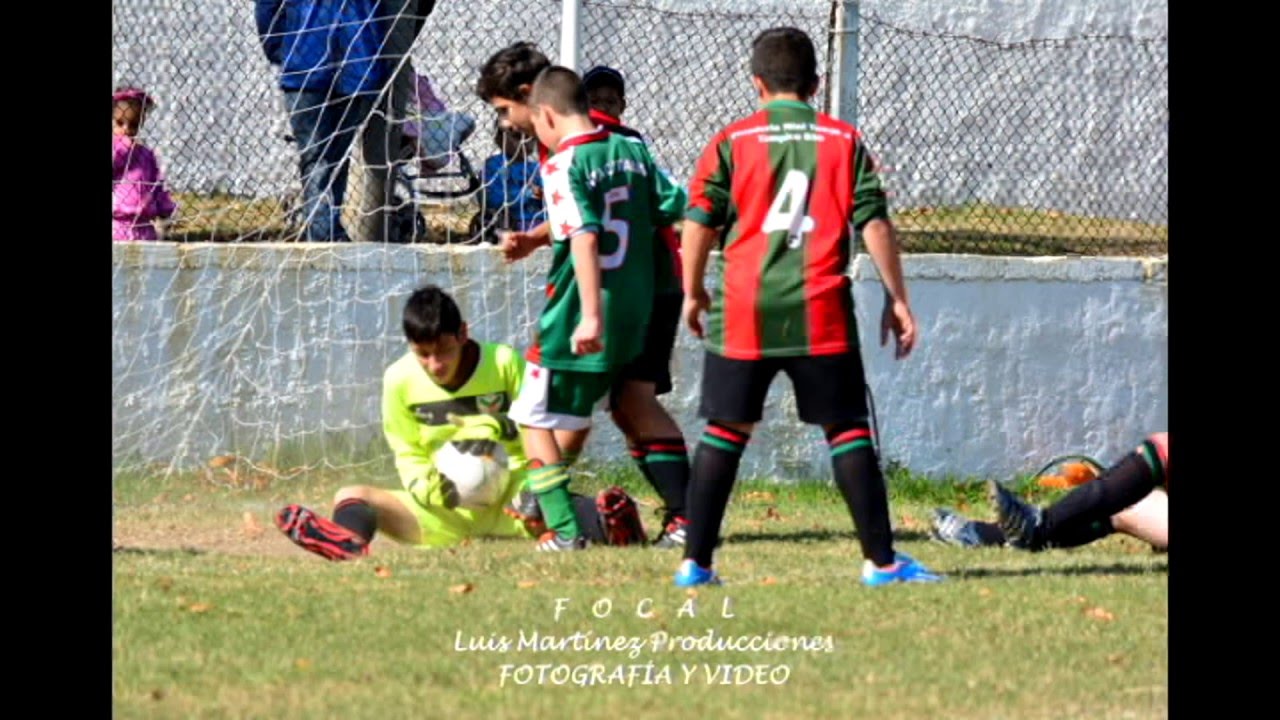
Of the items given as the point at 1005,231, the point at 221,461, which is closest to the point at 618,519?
the point at 221,461

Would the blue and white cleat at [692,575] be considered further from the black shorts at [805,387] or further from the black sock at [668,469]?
the black sock at [668,469]

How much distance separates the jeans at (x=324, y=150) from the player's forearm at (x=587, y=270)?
8.97 feet

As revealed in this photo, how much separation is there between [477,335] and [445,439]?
1.89 metres

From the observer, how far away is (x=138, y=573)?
776 centimetres

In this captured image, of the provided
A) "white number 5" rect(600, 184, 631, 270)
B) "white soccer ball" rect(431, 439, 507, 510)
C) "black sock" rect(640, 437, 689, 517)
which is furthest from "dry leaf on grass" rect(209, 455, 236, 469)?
"white number 5" rect(600, 184, 631, 270)

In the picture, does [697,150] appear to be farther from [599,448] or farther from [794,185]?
[794,185]

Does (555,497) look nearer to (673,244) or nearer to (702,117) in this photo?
(673,244)

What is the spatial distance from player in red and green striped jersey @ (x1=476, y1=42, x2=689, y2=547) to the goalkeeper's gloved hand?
0.29 m

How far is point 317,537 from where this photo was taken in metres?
8.25

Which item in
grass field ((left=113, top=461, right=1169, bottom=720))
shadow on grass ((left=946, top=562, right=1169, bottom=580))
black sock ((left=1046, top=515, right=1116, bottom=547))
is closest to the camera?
grass field ((left=113, top=461, right=1169, bottom=720))

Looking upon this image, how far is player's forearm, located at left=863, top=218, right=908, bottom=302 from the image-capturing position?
7.24 m

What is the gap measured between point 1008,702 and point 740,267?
2030 mm

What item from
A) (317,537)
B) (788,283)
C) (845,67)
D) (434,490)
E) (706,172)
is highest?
(845,67)

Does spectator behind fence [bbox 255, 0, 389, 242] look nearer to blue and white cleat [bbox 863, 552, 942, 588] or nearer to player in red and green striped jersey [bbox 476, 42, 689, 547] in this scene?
player in red and green striped jersey [bbox 476, 42, 689, 547]
